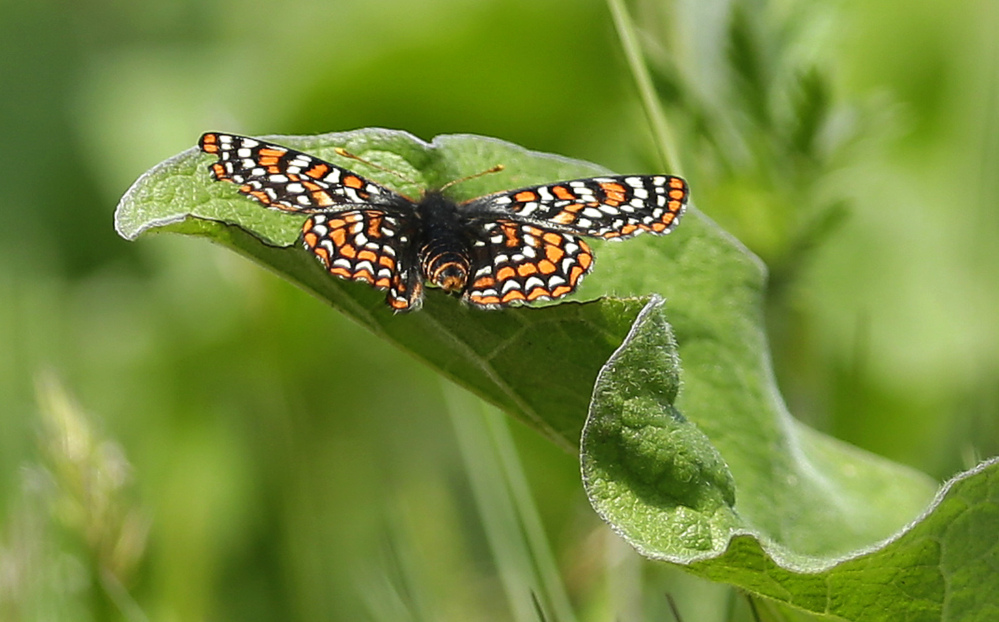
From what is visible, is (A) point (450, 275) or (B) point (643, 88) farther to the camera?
(B) point (643, 88)

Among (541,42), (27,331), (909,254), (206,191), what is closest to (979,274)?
(909,254)

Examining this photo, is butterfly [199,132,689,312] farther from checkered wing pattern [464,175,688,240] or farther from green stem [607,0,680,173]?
green stem [607,0,680,173]

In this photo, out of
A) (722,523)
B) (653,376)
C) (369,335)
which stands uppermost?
(653,376)

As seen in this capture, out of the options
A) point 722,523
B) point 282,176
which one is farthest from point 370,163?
point 722,523

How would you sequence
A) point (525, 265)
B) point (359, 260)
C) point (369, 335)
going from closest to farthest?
1. point (359, 260)
2. point (525, 265)
3. point (369, 335)

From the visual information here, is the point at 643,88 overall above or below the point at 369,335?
above

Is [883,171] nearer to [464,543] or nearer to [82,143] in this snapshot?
[464,543]

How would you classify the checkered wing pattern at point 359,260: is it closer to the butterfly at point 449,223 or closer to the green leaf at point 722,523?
the butterfly at point 449,223

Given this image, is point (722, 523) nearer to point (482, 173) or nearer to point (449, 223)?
point (482, 173)

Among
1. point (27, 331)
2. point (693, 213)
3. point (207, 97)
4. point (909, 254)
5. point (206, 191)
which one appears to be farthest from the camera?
point (207, 97)
